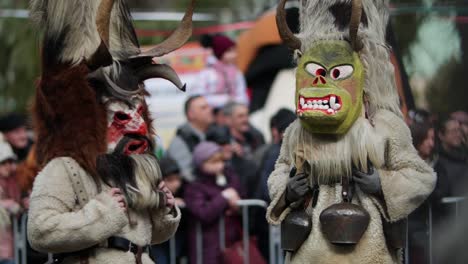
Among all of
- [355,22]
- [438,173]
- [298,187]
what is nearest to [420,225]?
[438,173]

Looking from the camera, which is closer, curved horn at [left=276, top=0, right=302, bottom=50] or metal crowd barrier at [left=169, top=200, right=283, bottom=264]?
curved horn at [left=276, top=0, right=302, bottom=50]

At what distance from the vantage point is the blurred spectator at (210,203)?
7.75 meters

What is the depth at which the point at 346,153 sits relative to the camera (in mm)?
5406

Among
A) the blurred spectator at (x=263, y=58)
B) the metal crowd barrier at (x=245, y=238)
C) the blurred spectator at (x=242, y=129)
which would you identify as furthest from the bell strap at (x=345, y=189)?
the blurred spectator at (x=263, y=58)

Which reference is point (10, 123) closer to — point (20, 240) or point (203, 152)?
point (20, 240)

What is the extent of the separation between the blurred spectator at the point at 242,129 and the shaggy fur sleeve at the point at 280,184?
383 cm

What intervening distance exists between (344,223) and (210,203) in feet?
8.44

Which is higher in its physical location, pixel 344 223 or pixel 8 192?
pixel 344 223

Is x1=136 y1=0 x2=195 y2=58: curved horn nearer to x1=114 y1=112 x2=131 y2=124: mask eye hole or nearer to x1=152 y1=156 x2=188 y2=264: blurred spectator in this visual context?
x1=114 y1=112 x2=131 y2=124: mask eye hole

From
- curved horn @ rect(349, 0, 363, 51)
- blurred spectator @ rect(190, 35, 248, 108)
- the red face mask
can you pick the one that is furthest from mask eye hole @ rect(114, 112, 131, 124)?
blurred spectator @ rect(190, 35, 248, 108)

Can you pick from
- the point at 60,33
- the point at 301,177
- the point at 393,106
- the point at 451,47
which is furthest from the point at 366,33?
the point at 451,47

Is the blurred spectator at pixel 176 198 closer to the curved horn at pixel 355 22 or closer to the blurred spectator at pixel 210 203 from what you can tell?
the blurred spectator at pixel 210 203

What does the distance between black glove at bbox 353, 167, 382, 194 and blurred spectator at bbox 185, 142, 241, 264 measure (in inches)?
97.2

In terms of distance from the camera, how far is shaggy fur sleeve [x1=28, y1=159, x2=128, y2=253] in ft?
16.7
